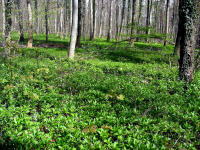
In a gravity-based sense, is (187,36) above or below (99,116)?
above

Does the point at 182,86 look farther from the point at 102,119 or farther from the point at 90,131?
the point at 90,131

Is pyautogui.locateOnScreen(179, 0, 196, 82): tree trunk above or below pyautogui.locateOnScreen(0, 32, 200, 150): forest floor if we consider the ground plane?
above

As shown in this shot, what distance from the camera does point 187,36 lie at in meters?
6.41

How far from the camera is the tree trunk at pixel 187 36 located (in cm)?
638

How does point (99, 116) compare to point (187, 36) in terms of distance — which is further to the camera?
point (187, 36)

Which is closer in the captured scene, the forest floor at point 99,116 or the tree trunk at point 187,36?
the forest floor at point 99,116

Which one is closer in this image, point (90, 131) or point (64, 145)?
point (64, 145)

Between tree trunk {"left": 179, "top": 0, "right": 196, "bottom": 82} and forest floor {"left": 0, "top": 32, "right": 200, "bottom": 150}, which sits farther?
tree trunk {"left": 179, "top": 0, "right": 196, "bottom": 82}

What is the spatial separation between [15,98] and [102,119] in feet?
8.49

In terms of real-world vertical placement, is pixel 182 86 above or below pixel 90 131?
above

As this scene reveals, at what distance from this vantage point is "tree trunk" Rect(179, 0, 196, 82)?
638 centimetres

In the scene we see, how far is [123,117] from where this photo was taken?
4297 mm

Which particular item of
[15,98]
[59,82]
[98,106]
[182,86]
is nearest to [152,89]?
[182,86]

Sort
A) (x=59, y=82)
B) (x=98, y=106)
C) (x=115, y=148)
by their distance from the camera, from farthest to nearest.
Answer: (x=59, y=82) → (x=98, y=106) → (x=115, y=148)
